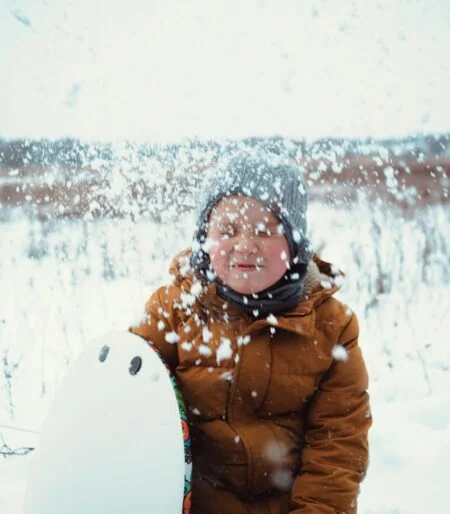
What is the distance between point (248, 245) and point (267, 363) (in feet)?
1.15

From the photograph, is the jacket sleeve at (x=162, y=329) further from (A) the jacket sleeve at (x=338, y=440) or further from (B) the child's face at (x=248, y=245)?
(A) the jacket sleeve at (x=338, y=440)

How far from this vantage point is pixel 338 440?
4.96 ft

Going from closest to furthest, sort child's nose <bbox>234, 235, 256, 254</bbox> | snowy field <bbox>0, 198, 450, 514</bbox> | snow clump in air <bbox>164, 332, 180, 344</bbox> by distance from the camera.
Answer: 1. child's nose <bbox>234, 235, 256, 254</bbox>
2. snow clump in air <bbox>164, 332, 180, 344</bbox>
3. snowy field <bbox>0, 198, 450, 514</bbox>

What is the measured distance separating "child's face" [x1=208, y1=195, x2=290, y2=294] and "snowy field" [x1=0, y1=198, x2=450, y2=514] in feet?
3.50

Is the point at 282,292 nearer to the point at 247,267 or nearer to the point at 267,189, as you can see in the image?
the point at 247,267

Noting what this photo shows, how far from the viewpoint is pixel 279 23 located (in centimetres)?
211

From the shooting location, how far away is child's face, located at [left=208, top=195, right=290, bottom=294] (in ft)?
4.65

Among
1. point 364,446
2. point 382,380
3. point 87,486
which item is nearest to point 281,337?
point 364,446

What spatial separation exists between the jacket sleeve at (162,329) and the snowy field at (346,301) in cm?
86

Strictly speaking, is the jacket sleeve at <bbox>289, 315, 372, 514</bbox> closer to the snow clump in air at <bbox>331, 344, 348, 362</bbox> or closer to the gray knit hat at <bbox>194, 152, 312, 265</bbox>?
the snow clump in air at <bbox>331, 344, 348, 362</bbox>

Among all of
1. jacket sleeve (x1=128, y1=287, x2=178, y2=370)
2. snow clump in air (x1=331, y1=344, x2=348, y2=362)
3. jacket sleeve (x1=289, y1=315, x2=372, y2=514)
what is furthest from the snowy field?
jacket sleeve (x1=128, y1=287, x2=178, y2=370)

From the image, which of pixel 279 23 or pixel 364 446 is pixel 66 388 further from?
pixel 279 23

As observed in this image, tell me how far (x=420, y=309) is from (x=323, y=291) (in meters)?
2.57

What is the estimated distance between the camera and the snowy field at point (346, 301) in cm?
213
